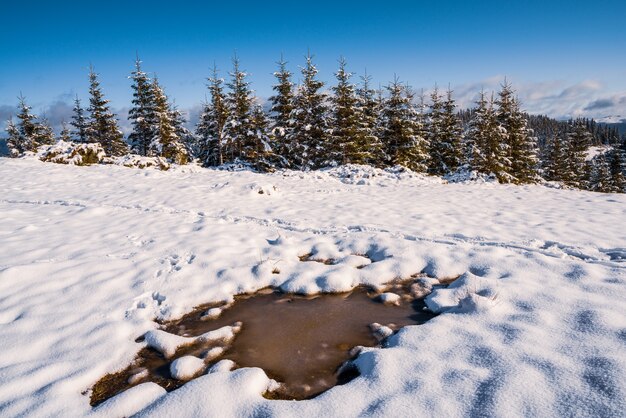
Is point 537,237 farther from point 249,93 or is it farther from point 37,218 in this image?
point 249,93

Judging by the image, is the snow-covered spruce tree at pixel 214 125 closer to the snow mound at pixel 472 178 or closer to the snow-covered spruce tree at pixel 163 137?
the snow-covered spruce tree at pixel 163 137

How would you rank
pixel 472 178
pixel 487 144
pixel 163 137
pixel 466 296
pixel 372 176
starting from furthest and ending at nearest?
pixel 163 137 < pixel 487 144 < pixel 472 178 < pixel 372 176 < pixel 466 296

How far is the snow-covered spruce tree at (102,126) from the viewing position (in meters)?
31.3

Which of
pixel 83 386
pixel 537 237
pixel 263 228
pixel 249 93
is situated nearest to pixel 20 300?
pixel 83 386

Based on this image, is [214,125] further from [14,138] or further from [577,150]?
[577,150]

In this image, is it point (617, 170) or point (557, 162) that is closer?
point (557, 162)

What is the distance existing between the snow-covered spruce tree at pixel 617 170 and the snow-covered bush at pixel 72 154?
50.0 meters

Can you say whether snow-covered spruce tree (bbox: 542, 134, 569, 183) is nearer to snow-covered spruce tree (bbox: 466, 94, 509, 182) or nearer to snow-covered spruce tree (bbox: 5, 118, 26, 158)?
snow-covered spruce tree (bbox: 466, 94, 509, 182)

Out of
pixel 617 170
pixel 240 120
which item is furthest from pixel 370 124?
pixel 617 170

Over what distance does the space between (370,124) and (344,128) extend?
13.9ft

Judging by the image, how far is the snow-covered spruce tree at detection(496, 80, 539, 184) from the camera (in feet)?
79.8

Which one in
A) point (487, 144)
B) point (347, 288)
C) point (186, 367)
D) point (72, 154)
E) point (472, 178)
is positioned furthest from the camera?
point (487, 144)

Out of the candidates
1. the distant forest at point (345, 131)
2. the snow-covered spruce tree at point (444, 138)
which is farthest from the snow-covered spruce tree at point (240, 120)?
the snow-covered spruce tree at point (444, 138)

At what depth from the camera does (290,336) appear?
390 centimetres
